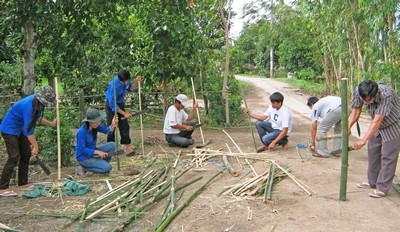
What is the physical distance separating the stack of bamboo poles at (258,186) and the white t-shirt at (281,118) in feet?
6.06

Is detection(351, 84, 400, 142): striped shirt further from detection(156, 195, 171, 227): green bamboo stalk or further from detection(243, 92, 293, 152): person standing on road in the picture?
detection(156, 195, 171, 227): green bamboo stalk

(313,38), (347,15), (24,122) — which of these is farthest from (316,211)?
(313,38)

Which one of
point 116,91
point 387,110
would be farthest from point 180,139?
point 387,110

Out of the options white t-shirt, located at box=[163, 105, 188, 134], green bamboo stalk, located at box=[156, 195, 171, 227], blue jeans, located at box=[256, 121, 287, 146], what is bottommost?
green bamboo stalk, located at box=[156, 195, 171, 227]

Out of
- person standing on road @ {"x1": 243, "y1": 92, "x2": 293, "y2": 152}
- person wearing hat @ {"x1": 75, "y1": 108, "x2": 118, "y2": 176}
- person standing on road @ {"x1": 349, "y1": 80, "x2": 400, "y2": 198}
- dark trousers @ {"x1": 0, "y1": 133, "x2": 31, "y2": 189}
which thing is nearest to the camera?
person standing on road @ {"x1": 349, "y1": 80, "x2": 400, "y2": 198}

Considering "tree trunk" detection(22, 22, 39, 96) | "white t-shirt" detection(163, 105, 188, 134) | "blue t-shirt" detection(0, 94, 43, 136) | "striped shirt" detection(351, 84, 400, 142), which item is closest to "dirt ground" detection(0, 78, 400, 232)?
"striped shirt" detection(351, 84, 400, 142)

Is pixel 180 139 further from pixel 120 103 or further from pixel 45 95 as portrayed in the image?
pixel 45 95

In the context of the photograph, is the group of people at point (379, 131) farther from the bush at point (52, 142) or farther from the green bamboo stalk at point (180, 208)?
the bush at point (52, 142)

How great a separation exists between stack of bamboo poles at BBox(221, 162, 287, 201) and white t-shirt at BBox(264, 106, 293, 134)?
72.7 inches

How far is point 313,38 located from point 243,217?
575 inches

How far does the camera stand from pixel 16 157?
5.07 metres

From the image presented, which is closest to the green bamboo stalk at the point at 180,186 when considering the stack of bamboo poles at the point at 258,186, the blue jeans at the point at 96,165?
the stack of bamboo poles at the point at 258,186

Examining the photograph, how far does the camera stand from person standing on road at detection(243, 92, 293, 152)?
6.70 m

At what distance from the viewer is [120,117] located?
23.0 feet
